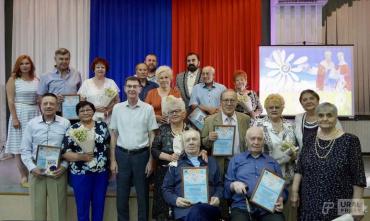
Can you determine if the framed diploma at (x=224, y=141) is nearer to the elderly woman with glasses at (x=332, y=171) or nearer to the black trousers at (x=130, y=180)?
the black trousers at (x=130, y=180)

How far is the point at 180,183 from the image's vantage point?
3557 millimetres

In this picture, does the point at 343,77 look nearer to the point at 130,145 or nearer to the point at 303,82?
the point at 303,82

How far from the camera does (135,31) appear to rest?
805cm

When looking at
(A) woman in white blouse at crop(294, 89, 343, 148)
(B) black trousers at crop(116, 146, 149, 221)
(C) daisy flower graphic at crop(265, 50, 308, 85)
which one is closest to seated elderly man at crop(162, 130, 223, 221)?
(B) black trousers at crop(116, 146, 149, 221)

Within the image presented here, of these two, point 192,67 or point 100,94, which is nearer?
point 100,94

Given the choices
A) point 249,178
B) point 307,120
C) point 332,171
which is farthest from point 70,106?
point 332,171

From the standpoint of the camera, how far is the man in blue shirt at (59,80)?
4.59m

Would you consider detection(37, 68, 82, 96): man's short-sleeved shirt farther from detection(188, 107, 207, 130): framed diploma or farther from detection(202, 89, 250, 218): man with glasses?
detection(202, 89, 250, 218): man with glasses

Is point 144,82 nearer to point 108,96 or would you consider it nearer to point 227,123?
point 108,96

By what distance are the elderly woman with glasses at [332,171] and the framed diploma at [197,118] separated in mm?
1313

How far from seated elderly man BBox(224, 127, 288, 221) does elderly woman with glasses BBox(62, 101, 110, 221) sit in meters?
1.14

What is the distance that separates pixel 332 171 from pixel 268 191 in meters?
0.50
